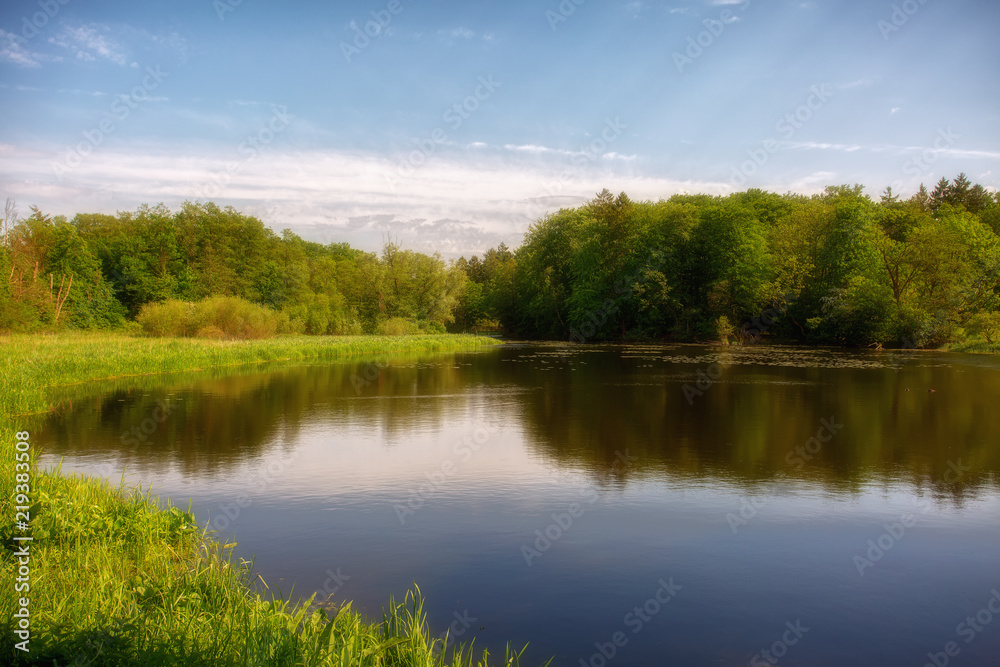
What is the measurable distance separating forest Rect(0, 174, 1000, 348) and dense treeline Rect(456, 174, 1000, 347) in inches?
5.2

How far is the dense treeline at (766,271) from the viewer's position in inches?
1663

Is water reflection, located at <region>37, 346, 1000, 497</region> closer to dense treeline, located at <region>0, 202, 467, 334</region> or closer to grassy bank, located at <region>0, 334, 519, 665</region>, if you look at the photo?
grassy bank, located at <region>0, 334, 519, 665</region>

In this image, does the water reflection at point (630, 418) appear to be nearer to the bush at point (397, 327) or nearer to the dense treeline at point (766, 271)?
the dense treeline at point (766, 271)

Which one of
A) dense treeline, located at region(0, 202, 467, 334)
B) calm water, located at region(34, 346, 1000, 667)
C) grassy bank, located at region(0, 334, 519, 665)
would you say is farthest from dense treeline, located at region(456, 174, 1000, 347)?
grassy bank, located at region(0, 334, 519, 665)

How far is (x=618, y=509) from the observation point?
8.23 m

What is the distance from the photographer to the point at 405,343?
147 ft

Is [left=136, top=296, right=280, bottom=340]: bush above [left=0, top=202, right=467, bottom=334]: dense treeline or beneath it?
beneath

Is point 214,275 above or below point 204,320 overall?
above

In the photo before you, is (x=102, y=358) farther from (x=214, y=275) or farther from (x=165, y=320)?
(x=214, y=275)

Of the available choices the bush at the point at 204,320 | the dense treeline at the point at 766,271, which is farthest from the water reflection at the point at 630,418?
the dense treeline at the point at 766,271

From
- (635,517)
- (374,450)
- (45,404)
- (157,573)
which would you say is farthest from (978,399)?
(45,404)

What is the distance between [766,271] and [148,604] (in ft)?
178

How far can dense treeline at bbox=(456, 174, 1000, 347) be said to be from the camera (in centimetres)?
4225

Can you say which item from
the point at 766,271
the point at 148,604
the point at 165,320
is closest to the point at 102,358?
the point at 165,320
